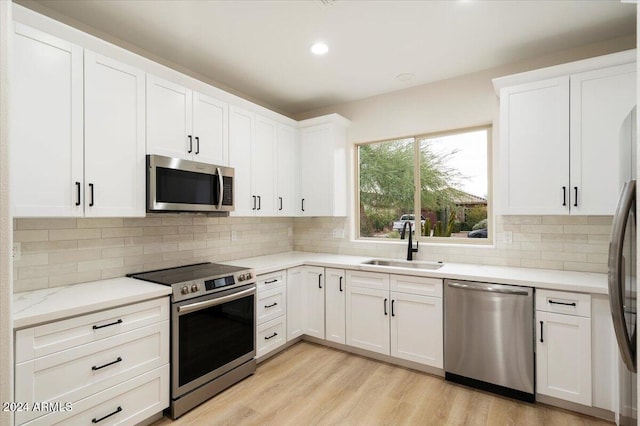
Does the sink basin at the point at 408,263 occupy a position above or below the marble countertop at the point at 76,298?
below

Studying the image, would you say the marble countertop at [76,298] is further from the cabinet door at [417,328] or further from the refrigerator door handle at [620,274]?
the refrigerator door handle at [620,274]

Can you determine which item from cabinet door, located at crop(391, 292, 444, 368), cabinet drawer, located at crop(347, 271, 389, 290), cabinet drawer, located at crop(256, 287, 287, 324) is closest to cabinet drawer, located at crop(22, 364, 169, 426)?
cabinet drawer, located at crop(256, 287, 287, 324)

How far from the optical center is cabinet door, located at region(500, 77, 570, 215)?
101 inches

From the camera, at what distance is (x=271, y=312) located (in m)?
3.11

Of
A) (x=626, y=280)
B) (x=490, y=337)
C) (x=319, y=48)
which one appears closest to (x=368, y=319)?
(x=490, y=337)

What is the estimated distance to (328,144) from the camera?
152 inches

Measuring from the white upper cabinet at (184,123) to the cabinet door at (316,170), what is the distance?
1.20 metres

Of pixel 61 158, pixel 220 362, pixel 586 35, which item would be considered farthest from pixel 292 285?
pixel 586 35

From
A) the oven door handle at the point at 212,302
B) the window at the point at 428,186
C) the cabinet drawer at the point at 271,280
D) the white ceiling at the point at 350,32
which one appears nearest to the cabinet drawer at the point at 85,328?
the oven door handle at the point at 212,302

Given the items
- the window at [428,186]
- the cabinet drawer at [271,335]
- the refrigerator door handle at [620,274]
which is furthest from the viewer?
the window at [428,186]

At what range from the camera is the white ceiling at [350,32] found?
2.23 meters

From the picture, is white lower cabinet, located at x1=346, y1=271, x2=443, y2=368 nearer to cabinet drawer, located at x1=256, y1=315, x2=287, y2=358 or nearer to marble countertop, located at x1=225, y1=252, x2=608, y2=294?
marble countertop, located at x1=225, y1=252, x2=608, y2=294

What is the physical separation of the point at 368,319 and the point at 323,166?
Answer: 5.93ft

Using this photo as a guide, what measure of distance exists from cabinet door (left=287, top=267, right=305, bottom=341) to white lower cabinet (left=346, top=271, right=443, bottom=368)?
→ 0.53 meters
